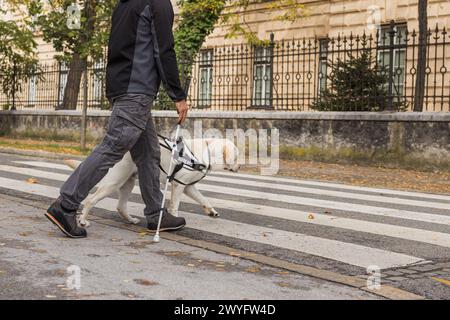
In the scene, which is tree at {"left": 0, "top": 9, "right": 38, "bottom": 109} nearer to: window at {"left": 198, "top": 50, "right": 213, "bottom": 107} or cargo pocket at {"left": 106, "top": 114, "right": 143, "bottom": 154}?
window at {"left": 198, "top": 50, "right": 213, "bottom": 107}

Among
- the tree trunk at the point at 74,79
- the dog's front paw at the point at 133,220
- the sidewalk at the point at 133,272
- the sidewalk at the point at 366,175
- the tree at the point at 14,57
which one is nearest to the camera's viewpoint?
the sidewalk at the point at 133,272

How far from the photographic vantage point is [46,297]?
4.16 metres

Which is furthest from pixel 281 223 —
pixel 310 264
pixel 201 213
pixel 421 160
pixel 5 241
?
pixel 421 160

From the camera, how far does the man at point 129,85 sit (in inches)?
234

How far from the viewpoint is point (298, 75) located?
18.1 m

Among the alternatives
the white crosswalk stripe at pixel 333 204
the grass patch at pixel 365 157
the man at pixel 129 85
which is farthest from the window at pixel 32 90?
the man at pixel 129 85

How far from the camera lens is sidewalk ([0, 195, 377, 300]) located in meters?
4.32

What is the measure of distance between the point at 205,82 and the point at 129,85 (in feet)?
46.0

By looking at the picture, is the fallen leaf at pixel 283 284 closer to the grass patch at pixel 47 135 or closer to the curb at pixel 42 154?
the curb at pixel 42 154

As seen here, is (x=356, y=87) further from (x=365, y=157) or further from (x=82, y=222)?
(x=82, y=222)

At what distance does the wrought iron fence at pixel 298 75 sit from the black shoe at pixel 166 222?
375 inches

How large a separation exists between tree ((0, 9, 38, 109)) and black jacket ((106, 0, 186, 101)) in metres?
18.7

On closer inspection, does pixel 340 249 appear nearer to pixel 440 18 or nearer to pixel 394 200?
pixel 394 200

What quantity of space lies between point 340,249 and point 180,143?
165 cm
